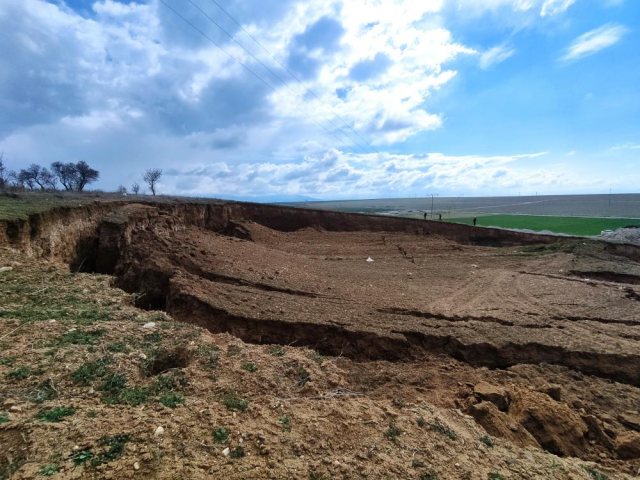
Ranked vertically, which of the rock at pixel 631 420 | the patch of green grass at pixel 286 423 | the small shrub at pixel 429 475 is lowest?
the rock at pixel 631 420

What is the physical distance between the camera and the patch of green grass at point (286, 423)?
3.40 metres

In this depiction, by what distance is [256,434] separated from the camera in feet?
10.6

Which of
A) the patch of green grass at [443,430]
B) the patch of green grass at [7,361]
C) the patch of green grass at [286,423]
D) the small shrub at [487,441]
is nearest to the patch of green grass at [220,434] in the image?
the patch of green grass at [286,423]

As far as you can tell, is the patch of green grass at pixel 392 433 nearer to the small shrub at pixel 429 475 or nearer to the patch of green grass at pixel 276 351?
the small shrub at pixel 429 475

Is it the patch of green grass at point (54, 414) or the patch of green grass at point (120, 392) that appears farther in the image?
the patch of green grass at point (120, 392)

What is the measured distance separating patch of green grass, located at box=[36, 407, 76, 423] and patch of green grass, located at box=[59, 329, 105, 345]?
4.89 feet

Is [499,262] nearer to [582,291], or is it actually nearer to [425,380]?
[582,291]

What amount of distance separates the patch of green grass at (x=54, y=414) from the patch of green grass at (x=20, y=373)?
81 cm

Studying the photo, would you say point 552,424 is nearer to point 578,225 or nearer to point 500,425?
point 500,425

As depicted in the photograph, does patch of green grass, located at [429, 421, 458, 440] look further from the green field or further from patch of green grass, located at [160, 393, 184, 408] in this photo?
the green field

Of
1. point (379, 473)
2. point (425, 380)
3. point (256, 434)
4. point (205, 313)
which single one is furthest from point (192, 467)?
point (205, 313)

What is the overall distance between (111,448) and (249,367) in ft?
6.57

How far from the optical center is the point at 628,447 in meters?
4.50

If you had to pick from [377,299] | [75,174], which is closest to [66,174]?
[75,174]
